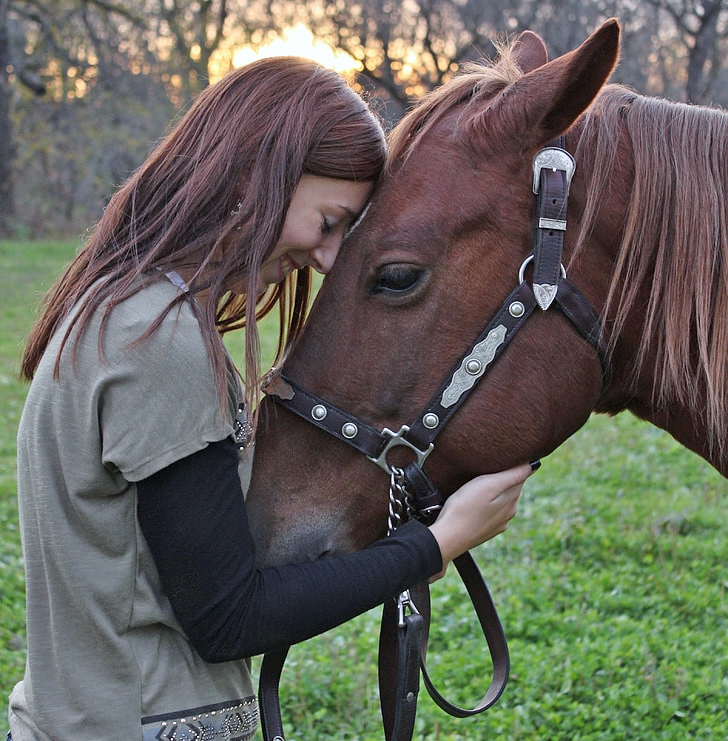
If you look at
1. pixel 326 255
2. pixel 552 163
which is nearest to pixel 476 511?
pixel 326 255

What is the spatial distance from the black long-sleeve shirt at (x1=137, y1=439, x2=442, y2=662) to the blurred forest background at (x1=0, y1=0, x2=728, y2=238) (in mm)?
15422

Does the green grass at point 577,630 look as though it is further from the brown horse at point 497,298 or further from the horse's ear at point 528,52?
the horse's ear at point 528,52

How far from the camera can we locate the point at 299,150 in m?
1.60

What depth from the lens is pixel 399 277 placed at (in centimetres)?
170

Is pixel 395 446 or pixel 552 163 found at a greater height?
pixel 552 163

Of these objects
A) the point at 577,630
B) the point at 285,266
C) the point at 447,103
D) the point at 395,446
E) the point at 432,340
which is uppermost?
the point at 447,103

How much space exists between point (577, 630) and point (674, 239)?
88.6 inches

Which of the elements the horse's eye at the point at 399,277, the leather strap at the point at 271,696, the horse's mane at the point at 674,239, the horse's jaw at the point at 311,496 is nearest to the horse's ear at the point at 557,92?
the horse's mane at the point at 674,239

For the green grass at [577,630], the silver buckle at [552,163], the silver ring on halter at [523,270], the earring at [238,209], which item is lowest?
the green grass at [577,630]

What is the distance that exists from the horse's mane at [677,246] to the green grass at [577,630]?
5.18ft

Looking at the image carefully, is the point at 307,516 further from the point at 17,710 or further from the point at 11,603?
the point at 11,603

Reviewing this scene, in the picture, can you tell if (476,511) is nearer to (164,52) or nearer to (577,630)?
(577,630)

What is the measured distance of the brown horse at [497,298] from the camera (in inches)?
67.1

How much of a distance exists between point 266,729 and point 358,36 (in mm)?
18172
